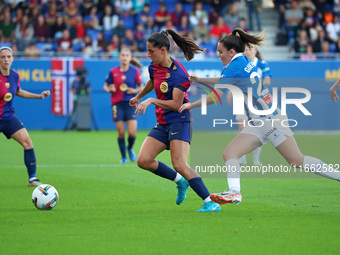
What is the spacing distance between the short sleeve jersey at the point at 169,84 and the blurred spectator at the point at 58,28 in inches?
676

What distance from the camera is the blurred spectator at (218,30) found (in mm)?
25016

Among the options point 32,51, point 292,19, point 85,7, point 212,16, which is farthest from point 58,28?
point 292,19

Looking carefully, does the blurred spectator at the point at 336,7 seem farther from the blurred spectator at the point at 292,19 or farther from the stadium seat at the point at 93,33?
the stadium seat at the point at 93,33

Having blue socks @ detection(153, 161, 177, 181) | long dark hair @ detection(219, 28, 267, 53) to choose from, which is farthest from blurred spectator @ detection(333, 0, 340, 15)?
blue socks @ detection(153, 161, 177, 181)

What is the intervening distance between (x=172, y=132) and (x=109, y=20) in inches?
717

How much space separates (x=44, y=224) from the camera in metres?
6.95

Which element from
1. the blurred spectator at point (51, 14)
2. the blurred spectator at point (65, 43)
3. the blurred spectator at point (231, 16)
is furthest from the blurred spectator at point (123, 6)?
the blurred spectator at point (231, 16)

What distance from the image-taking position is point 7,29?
78.9 feet

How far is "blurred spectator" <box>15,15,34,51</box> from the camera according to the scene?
77.1 feet

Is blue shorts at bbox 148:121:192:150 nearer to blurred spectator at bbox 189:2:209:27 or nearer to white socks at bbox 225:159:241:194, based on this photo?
white socks at bbox 225:159:241:194

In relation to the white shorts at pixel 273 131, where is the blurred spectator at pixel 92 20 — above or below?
above

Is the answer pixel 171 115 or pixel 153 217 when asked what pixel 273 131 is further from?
pixel 153 217

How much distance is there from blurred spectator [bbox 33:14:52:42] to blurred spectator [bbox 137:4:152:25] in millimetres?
3898

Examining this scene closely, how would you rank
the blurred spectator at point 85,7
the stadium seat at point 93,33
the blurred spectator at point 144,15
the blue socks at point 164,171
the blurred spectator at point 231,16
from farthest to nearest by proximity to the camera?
the blurred spectator at point 231,16
the blurred spectator at point 85,7
the blurred spectator at point 144,15
the stadium seat at point 93,33
the blue socks at point 164,171
